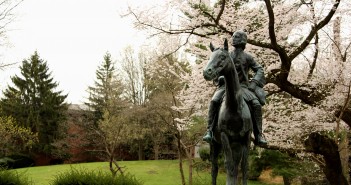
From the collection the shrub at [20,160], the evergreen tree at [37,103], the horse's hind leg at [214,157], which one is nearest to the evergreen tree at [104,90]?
the evergreen tree at [37,103]

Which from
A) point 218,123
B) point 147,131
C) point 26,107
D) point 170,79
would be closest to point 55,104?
point 26,107

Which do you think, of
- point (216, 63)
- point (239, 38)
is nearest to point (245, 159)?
point (216, 63)

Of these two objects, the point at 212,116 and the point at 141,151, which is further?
the point at 141,151

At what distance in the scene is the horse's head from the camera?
12.3 ft

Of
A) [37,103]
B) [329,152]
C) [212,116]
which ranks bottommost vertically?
[329,152]

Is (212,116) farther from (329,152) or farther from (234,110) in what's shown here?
(329,152)

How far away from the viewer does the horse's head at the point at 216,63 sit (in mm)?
3746

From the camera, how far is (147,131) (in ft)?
88.0

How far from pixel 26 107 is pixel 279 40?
28.2 metres

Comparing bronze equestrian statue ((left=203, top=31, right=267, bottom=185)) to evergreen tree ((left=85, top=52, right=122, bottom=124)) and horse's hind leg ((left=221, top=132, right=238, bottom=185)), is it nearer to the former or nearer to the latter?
horse's hind leg ((left=221, top=132, right=238, bottom=185))

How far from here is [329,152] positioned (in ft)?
30.0

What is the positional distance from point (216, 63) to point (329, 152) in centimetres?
658

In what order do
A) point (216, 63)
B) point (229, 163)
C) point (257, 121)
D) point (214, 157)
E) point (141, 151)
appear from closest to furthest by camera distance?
point (216, 63)
point (229, 163)
point (257, 121)
point (214, 157)
point (141, 151)

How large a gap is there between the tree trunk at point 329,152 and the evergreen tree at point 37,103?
2702 centimetres
